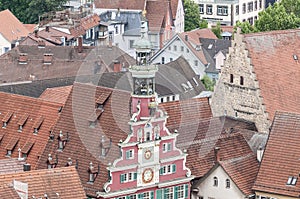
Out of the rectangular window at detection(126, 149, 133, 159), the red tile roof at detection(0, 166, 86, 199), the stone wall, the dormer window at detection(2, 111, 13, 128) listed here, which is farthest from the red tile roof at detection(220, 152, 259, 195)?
the dormer window at detection(2, 111, 13, 128)

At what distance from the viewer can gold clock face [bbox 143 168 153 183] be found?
122062 mm

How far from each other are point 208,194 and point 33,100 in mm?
18579

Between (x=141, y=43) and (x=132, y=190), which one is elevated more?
(x=141, y=43)

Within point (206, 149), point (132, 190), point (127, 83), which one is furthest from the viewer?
point (127, 83)

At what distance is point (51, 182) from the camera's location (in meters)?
114

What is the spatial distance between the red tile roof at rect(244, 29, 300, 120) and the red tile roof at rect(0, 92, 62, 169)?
18.9 m

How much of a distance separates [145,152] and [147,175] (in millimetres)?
1758

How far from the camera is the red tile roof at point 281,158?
124 metres

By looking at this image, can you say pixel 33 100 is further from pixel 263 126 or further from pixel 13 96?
pixel 263 126

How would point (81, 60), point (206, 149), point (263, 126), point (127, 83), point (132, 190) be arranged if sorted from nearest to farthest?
point (132, 190), point (206, 149), point (263, 126), point (127, 83), point (81, 60)

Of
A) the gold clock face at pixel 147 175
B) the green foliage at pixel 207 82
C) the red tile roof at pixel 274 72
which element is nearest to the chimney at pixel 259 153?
the gold clock face at pixel 147 175

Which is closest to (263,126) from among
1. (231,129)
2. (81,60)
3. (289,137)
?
(231,129)

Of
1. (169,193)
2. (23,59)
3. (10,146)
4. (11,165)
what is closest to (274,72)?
(169,193)

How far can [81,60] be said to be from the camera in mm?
174625
